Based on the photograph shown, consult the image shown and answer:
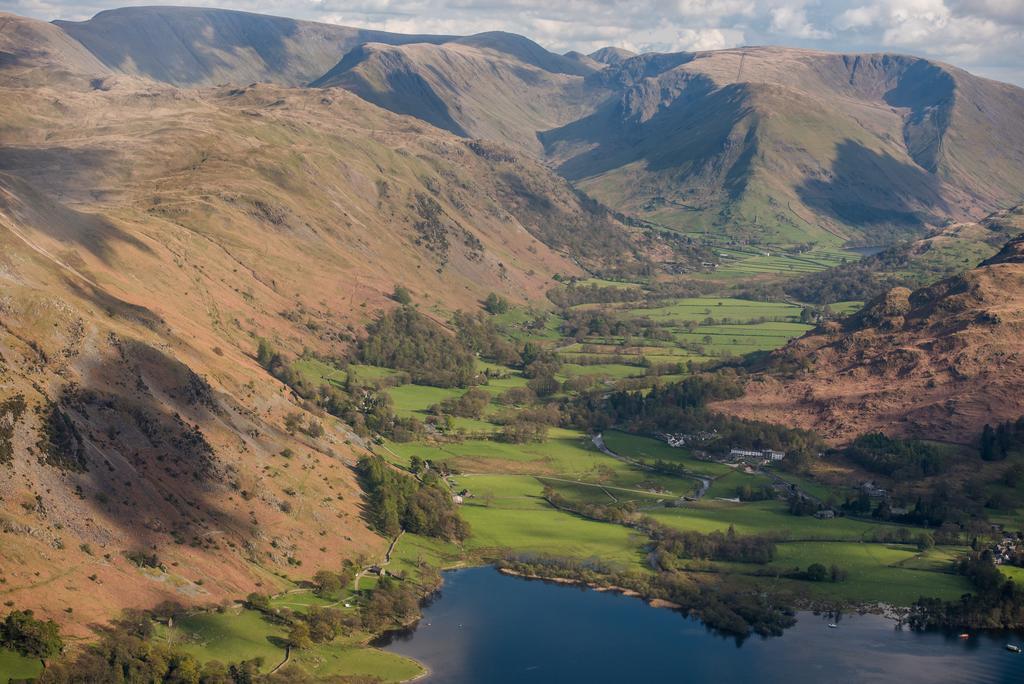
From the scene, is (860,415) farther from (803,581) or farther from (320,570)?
(320,570)

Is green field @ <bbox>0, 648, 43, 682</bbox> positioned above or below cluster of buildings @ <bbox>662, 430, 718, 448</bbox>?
below

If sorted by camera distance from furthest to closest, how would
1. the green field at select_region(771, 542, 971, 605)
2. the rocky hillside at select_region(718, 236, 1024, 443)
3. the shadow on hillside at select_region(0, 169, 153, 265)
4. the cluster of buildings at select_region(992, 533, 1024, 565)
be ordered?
the rocky hillside at select_region(718, 236, 1024, 443) < the shadow on hillside at select_region(0, 169, 153, 265) < the cluster of buildings at select_region(992, 533, 1024, 565) < the green field at select_region(771, 542, 971, 605)

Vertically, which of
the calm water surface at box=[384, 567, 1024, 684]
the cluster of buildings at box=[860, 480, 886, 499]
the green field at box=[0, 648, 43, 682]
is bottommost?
the calm water surface at box=[384, 567, 1024, 684]

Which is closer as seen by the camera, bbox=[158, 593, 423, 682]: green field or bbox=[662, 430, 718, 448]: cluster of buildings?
bbox=[158, 593, 423, 682]: green field

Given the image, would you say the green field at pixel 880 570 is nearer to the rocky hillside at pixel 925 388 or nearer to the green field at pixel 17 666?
the rocky hillside at pixel 925 388

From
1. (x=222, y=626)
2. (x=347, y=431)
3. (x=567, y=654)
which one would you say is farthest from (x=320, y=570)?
(x=347, y=431)

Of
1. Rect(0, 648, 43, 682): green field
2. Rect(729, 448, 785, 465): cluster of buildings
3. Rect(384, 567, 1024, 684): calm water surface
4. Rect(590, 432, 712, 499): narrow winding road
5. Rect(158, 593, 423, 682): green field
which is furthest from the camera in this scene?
Rect(729, 448, 785, 465): cluster of buildings

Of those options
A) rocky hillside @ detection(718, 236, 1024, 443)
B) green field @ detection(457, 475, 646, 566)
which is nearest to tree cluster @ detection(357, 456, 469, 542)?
green field @ detection(457, 475, 646, 566)

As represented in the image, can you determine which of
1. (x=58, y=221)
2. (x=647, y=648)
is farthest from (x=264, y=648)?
(x=58, y=221)

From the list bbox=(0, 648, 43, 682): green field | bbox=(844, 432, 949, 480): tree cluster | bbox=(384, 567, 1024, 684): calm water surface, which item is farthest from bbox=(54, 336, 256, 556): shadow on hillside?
bbox=(844, 432, 949, 480): tree cluster

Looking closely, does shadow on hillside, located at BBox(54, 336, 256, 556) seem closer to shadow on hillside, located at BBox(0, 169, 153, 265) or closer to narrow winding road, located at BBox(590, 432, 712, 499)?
shadow on hillside, located at BBox(0, 169, 153, 265)
